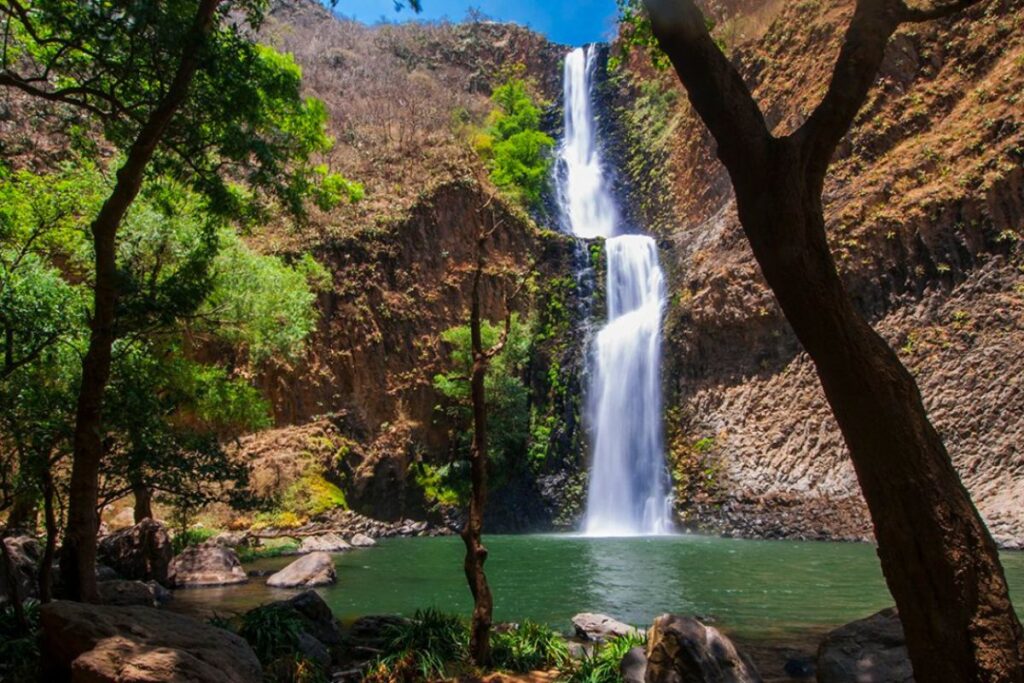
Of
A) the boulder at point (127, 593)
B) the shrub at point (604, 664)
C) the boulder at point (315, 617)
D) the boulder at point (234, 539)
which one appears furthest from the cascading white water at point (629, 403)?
the shrub at point (604, 664)

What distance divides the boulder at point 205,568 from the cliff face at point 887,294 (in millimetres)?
16535

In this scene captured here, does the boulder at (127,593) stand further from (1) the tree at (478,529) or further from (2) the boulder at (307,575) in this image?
(1) the tree at (478,529)

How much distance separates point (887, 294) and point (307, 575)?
67.1 feet

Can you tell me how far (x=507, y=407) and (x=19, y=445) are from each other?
76.3 ft

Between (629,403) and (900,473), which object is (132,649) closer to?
(900,473)

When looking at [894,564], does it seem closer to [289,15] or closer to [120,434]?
[120,434]

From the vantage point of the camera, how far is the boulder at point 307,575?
1388 centimetres

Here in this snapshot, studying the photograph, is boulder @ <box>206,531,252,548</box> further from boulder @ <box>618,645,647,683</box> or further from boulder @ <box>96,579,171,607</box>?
boulder @ <box>618,645,647,683</box>

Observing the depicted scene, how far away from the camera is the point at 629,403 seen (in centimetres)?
2981

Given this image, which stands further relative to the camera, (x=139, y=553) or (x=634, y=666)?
(x=139, y=553)

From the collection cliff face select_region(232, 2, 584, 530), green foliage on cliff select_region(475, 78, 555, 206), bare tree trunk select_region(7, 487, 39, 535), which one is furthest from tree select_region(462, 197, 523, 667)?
green foliage on cliff select_region(475, 78, 555, 206)

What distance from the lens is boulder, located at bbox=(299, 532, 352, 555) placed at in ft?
70.1

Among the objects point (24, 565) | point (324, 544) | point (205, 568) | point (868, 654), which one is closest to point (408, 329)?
point (324, 544)

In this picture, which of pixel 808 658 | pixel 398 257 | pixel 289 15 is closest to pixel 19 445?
pixel 808 658
